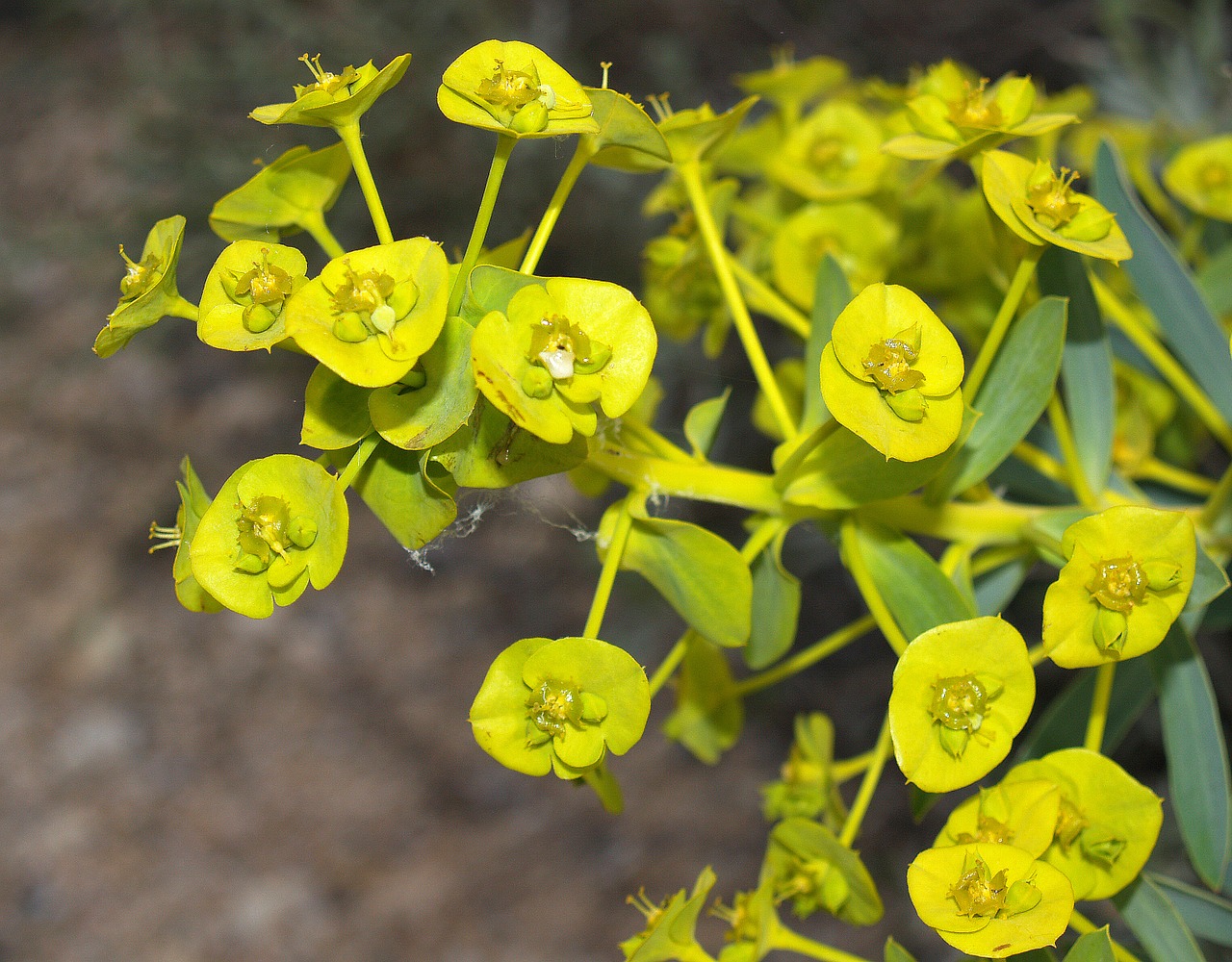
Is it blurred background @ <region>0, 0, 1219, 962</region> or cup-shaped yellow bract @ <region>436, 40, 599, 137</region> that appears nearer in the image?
cup-shaped yellow bract @ <region>436, 40, 599, 137</region>

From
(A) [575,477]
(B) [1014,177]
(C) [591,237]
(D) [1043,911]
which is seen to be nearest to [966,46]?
(C) [591,237]

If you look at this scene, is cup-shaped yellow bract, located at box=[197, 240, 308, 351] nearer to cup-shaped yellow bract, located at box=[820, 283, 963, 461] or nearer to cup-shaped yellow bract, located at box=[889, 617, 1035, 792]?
cup-shaped yellow bract, located at box=[820, 283, 963, 461]

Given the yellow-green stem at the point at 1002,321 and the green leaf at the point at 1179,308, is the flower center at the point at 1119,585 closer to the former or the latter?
the yellow-green stem at the point at 1002,321

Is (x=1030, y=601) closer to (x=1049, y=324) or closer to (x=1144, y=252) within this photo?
(x=1144, y=252)

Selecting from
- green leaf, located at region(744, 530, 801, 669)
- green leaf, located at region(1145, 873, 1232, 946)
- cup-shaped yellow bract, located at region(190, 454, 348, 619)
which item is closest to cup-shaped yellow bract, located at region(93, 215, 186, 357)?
cup-shaped yellow bract, located at region(190, 454, 348, 619)

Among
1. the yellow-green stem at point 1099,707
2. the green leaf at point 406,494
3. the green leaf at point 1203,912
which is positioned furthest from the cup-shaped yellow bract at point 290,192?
the green leaf at point 1203,912

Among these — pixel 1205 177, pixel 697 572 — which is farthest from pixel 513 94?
pixel 1205 177

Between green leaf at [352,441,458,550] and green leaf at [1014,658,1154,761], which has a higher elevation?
green leaf at [352,441,458,550]
